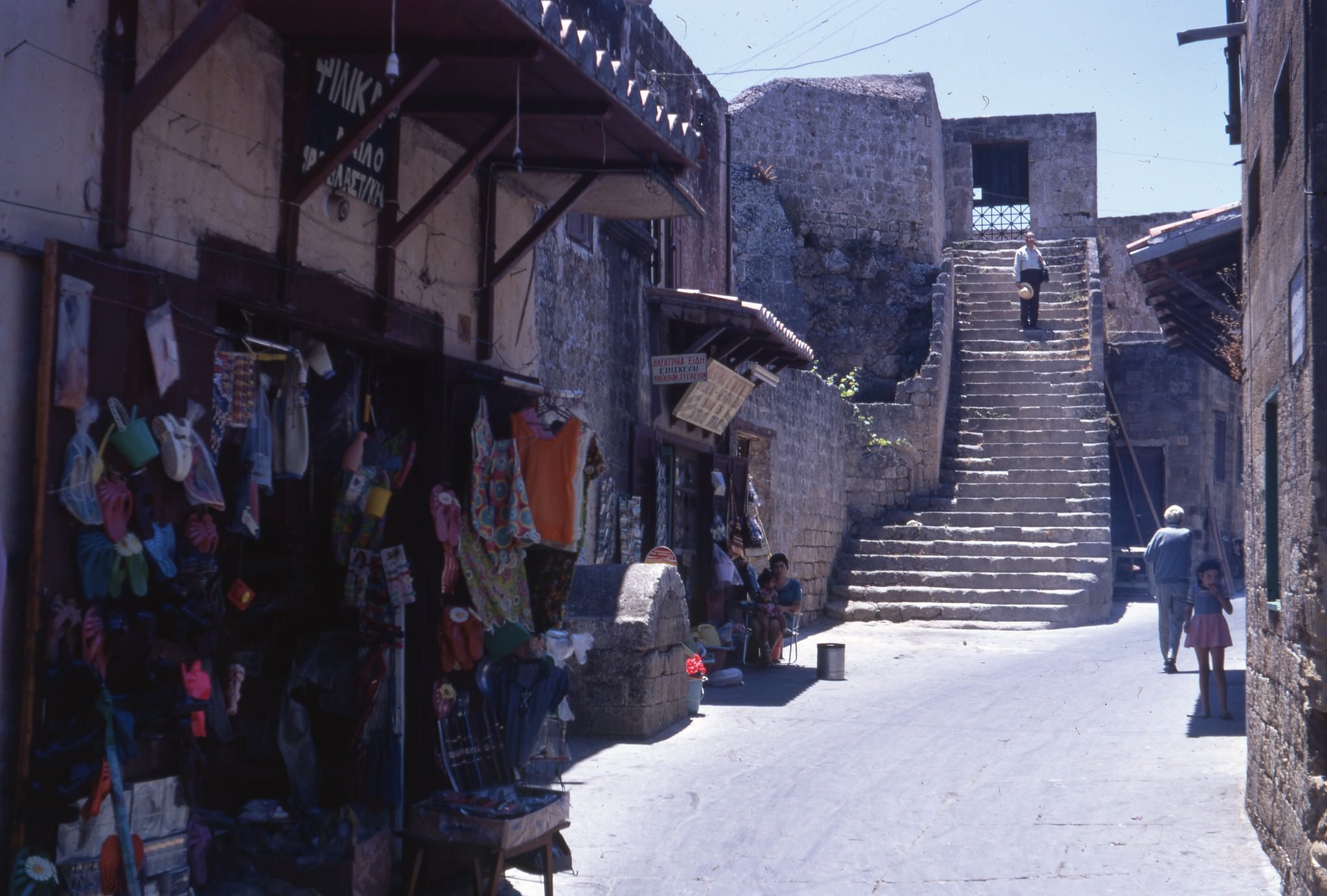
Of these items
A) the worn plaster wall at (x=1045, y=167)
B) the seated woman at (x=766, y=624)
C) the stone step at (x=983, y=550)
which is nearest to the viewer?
the seated woman at (x=766, y=624)

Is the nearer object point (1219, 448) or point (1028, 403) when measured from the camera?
point (1028, 403)

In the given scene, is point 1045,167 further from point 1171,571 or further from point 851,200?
point 1171,571

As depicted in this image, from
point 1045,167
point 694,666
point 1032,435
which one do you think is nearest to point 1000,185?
point 1045,167

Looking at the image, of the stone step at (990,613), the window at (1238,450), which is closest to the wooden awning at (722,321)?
the stone step at (990,613)

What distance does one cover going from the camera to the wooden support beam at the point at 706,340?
12.2 meters

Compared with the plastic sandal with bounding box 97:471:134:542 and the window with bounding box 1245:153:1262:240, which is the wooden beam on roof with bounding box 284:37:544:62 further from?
the window with bounding box 1245:153:1262:240

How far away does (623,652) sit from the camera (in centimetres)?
876

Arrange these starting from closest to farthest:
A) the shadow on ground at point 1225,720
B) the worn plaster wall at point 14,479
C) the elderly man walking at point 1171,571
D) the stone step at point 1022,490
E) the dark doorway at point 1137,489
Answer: the worn plaster wall at point 14,479 → the shadow on ground at point 1225,720 → the elderly man walking at point 1171,571 → the stone step at point 1022,490 → the dark doorway at point 1137,489

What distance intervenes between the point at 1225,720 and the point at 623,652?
4673 mm

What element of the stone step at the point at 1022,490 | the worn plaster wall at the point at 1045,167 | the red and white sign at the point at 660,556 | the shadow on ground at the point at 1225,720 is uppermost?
the worn plaster wall at the point at 1045,167

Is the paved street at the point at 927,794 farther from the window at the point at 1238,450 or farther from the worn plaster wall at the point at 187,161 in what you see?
the window at the point at 1238,450

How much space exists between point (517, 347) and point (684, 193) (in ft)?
3.67

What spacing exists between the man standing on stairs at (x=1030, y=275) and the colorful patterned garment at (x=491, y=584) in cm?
1780

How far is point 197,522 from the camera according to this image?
3.93m
